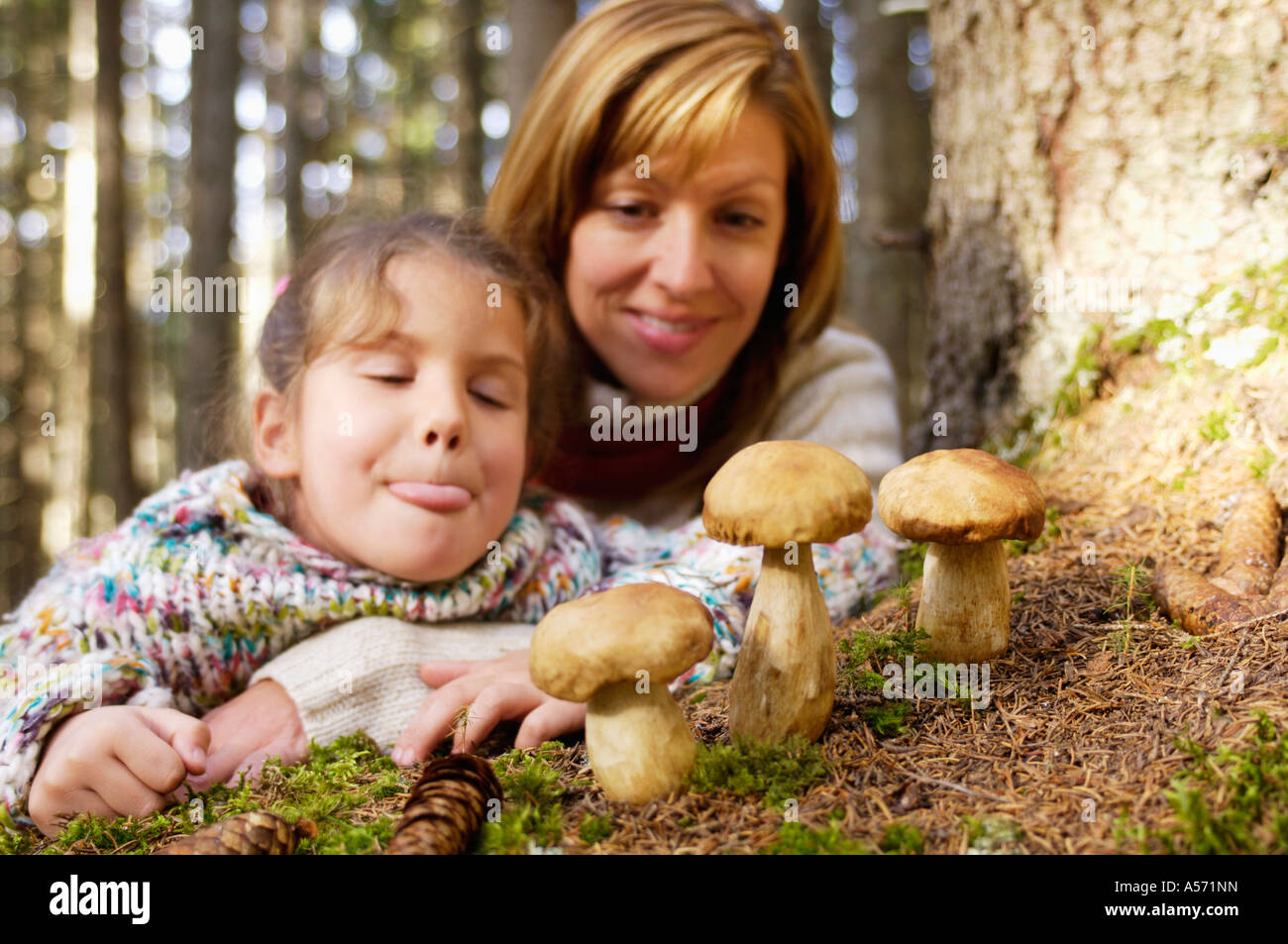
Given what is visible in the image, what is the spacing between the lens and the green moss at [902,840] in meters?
1.70

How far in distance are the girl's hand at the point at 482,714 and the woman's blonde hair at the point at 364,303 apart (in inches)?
42.9

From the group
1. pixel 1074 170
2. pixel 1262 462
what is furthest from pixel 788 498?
pixel 1074 170

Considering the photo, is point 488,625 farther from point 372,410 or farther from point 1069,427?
point 1069,427

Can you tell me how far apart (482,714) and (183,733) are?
821mm

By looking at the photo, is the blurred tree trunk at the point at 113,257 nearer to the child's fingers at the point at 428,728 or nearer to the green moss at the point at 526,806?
the child's fingers at the point at 428,728

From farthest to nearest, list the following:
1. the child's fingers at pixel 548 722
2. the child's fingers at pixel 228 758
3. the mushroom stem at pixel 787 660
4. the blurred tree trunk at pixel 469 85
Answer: the blurred tree trunk at pixel 469 85, the child's fingers at pixel 228 758, the child's fingers at pixel 548 722, the mushroom stem at pixel 787 660

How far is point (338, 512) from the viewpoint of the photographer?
2844mm

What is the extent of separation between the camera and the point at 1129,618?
2.37 m

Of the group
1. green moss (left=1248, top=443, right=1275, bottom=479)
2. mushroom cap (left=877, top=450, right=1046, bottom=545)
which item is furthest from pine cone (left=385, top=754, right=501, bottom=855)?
green moss (left=1248, top=443, right=1275, bottom=479)

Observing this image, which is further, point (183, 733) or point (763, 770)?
point (183, 733)

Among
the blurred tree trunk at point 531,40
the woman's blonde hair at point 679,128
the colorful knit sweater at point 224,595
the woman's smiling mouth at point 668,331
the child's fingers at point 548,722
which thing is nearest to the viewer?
the child's fingers at point 548,722

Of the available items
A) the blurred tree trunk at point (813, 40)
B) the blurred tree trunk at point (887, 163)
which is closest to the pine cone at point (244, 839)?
the blurred tree trunk at point (887, 163)

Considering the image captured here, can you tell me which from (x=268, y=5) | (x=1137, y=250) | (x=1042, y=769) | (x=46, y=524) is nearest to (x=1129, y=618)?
(x=1042, y=769)

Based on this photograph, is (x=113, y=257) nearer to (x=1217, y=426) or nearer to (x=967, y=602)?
(x=967, y=602)
